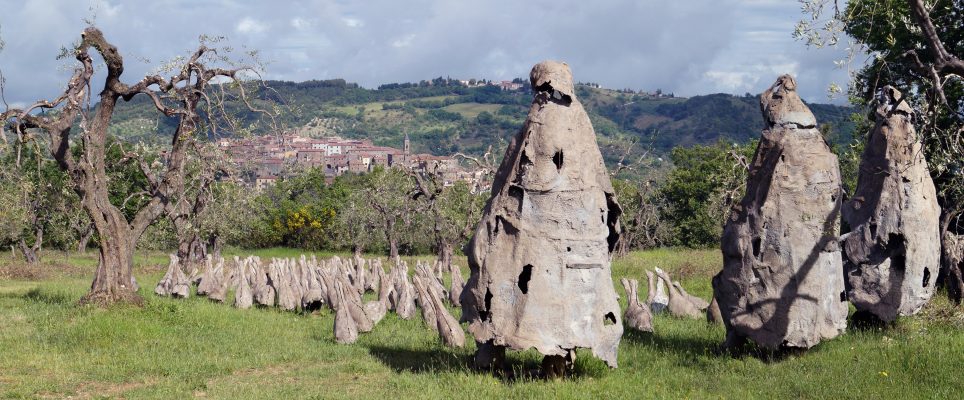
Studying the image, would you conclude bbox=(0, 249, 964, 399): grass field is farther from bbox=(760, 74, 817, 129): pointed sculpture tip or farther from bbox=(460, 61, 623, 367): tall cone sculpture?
bbox=(760, 74, 817, 129): pointed sculpture tip

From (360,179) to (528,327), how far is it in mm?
69764

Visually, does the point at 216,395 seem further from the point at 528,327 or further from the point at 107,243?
the point at 107,243

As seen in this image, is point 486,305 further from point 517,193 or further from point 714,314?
point 714,314

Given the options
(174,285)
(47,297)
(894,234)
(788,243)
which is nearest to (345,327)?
(788,243)

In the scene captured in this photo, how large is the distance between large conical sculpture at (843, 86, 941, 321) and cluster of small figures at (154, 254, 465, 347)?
6.75 m

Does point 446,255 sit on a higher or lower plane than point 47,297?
higher

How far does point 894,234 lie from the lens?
49.2ft

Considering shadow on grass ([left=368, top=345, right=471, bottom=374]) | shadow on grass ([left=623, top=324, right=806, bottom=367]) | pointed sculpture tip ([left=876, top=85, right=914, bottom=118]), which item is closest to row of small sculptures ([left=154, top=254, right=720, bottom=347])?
shadow on grass ([left=368, top=345, right=471, bottom=374])

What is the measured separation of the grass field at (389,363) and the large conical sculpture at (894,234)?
471 millimetres

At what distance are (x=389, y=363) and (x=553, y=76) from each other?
15.3 ft

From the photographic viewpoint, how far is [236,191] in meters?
35.9

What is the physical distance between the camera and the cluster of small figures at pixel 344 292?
15102 mm

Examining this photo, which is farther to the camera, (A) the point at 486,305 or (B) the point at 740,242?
(B) the point at 740,242

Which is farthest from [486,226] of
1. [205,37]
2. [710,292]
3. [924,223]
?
[710,292]
